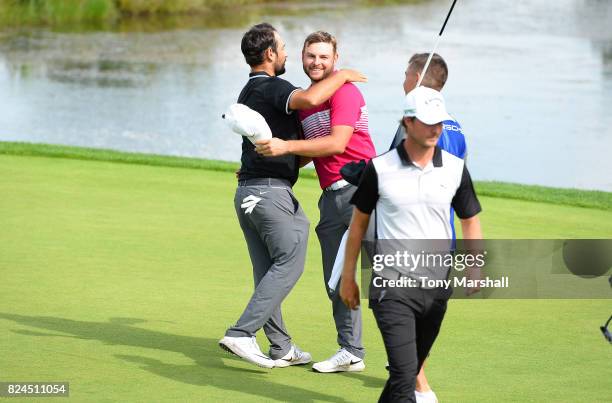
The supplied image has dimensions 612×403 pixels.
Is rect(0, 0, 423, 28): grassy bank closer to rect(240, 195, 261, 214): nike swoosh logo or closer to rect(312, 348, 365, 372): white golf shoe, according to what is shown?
rect(240, 195, 261, 214): nike swoosh logo

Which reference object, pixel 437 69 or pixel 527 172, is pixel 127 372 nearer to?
pixel 437 69

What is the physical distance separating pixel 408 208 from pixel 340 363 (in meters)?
1.37

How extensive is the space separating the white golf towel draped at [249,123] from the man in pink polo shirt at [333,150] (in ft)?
0.16

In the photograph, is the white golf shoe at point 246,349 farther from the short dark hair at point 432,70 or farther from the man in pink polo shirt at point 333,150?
the short dark hair at point 432,70

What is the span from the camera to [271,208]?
5.75 m

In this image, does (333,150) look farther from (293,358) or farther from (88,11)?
(88,11)

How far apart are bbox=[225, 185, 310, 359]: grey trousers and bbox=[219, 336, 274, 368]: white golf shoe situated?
0.13 feet

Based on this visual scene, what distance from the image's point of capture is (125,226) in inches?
336

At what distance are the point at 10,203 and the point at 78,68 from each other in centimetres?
1652

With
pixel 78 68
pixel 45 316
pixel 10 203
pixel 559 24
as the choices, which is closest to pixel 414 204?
pixel 45 316

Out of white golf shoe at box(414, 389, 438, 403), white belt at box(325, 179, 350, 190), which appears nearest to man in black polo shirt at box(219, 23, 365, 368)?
white belt at box(325, 179, 350, 190)

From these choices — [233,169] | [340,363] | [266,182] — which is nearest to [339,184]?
[266,182]

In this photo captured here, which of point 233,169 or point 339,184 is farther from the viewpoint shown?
point 233,169

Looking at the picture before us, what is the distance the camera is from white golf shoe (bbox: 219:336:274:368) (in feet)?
A: 18.5
